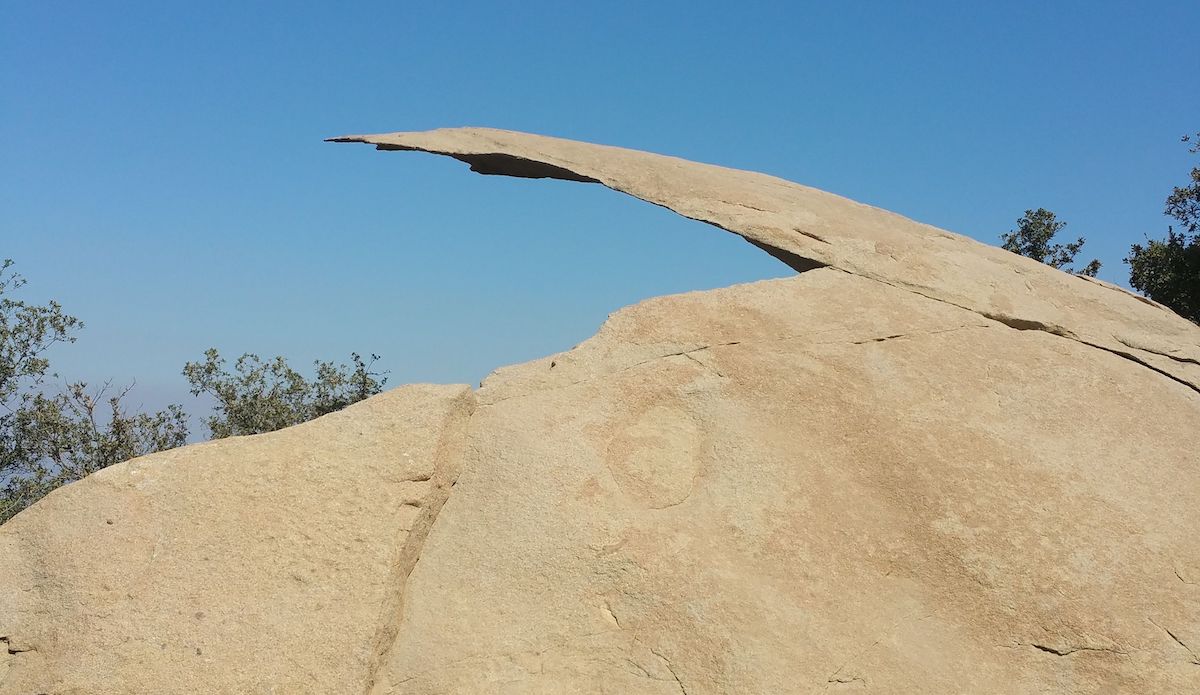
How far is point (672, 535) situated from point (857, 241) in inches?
112

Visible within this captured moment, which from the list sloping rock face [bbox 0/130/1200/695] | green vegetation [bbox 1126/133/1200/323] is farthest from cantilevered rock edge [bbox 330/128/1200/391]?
green vegetation [bbox 1126/133/1200/323]

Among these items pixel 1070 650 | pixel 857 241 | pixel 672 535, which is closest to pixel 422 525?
pixel 672 535

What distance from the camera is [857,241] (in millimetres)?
6613

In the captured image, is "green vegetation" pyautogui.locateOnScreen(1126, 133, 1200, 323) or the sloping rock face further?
"green vegetation" pyautogui.locateOnScreen(1126, 133, 1200, 323)

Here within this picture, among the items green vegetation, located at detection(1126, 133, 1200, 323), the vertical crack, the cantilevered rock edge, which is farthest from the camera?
green vegetation, located at detection(1126, 133, 1200, 323)

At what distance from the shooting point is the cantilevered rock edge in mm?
6273

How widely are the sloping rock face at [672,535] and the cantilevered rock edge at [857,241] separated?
48cm

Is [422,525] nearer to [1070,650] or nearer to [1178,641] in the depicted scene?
[1070,650]

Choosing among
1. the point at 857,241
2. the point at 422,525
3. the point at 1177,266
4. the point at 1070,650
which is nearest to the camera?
the point at 1070,650

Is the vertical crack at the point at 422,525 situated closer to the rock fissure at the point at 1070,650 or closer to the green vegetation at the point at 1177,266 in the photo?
the rock fissure at the point at 1070,650

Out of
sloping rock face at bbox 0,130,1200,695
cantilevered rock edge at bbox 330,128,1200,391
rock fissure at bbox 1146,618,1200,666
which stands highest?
cantilevered rock edge at bbox 330,128,1200,391

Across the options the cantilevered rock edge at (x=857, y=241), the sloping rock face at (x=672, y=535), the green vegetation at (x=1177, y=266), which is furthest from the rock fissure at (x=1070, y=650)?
the green vegetation at (x=1177, y=266)

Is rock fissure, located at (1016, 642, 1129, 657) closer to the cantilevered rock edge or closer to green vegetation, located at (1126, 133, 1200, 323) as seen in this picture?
the cantilevered rock edge

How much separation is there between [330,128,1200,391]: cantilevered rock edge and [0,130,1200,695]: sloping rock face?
1.59ft
